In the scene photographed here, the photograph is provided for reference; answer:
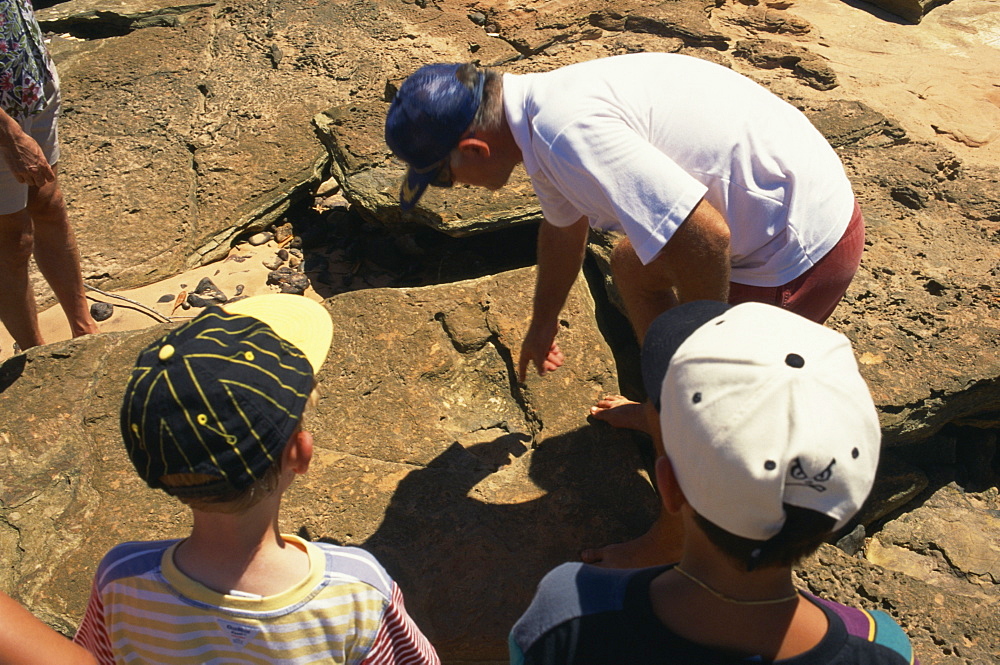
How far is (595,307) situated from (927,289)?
1.15m

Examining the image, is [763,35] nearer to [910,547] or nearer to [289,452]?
[910,547]

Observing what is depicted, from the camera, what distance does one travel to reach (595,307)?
297cm

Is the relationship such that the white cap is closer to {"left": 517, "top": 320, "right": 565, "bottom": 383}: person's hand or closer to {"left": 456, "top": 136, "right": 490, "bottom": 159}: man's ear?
{"left": 456, "top": 136, "right": 490, "bottom": 159}: man's ear

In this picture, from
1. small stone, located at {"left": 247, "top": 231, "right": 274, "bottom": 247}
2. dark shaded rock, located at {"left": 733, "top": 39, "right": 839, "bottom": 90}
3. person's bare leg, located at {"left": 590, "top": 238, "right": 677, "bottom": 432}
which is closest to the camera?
person's bare leg, located at {"left": 590, "top": 238, "right": 677, "bottom": 432}

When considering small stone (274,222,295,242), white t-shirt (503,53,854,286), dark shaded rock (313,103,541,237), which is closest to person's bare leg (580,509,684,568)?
white t-shirt (503,53,854,286)

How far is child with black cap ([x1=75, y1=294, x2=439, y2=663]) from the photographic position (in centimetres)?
117

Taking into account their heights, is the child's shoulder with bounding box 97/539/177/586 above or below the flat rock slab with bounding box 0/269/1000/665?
above

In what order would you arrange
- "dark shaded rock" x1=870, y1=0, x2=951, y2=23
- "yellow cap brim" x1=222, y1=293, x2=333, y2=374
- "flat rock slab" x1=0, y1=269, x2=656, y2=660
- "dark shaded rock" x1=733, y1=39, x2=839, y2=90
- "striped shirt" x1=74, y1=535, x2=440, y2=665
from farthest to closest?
"dark shaded rock" x1=870, y1=0, x2=951, y2=23 < "dark shaded rock" x1=733, y1=39, x2=839, y2=90 < "flat rock slab" x1=0, y1=269, x2=656, y2=660 < "yellow cap brim" x1=222, y1=293, x2=333, y2=374 < "striped shirt" x1=74, y1=535, x2=440, y2=665

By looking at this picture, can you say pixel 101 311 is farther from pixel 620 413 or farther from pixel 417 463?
pixel 620 413

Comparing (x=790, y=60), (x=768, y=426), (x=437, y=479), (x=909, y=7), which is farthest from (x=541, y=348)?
(x=909, y=7)

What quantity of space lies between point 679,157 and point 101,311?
2.83 meters

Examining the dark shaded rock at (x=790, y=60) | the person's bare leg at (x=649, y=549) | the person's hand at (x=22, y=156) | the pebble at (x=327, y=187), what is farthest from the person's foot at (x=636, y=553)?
the dark shaded rock at (x=790, y=60)

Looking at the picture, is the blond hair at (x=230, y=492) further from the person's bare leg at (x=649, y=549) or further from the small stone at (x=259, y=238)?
the small stone at (x=259, y=238)

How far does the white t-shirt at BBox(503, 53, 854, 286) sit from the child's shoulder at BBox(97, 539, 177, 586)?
3.58ft
